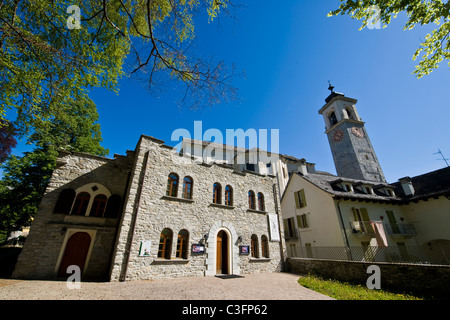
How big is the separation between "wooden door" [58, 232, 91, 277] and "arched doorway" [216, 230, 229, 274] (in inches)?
295

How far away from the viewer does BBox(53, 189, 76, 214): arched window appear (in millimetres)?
9602

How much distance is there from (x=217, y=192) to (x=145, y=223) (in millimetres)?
5295

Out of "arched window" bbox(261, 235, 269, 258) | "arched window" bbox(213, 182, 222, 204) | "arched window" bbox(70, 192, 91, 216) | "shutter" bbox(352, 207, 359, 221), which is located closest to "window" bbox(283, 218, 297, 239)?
"shutter" bbox(352, 207, 359, 221)

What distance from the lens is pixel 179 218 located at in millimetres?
10516

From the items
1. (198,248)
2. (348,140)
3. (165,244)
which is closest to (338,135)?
(348,140)

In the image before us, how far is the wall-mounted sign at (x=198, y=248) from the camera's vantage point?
33.9 ft

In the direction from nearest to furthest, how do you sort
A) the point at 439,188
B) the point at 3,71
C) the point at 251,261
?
1. the point at 3,71
2. the point at 251,261
3. the point at 439,188

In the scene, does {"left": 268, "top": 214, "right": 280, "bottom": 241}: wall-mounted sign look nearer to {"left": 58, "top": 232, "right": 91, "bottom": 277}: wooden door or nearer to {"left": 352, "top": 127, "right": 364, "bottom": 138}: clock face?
{"left": 58, "top": 232, "right": 91, "bottom": 277}: wooden door

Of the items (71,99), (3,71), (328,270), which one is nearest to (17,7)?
(3,71)

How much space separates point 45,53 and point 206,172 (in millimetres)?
9511

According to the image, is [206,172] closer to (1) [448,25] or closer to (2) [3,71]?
(2) [3,71]

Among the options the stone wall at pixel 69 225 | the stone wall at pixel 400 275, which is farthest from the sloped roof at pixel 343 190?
the stone wall at pixel 69 225

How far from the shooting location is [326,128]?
3456 centimetres
